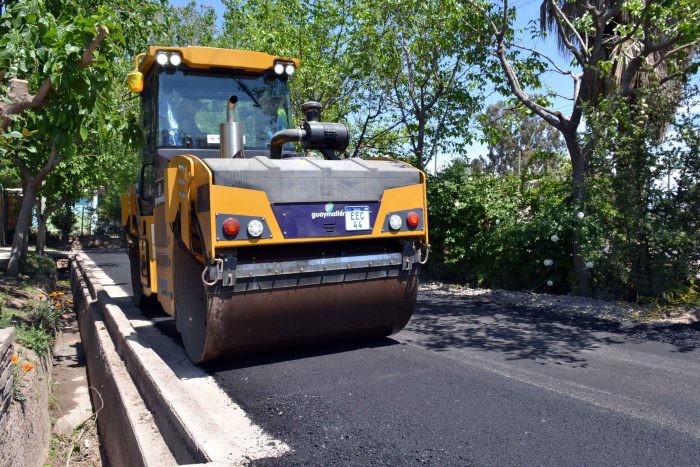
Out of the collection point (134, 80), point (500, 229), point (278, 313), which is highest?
point (134, 80)

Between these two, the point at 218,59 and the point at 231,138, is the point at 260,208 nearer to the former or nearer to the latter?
the point at 231,138

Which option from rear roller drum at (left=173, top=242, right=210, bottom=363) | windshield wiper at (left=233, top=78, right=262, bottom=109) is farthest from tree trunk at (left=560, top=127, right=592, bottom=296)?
rear roller drum at (left=173, top=242, right=210, bottom=363)

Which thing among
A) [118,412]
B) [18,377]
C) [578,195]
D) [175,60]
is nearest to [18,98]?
[175,60]

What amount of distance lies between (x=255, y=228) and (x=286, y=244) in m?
0.39

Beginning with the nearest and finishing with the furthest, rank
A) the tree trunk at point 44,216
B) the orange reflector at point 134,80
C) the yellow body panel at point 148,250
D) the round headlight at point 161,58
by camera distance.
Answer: the orange reflector at point 134,80 < the round headlight at point 161,58 < the yellow body panel at point 148,250 < the tree trunk at point 44,216

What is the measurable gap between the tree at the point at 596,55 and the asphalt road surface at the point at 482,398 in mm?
3089

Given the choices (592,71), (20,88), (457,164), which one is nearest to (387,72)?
(457,164)

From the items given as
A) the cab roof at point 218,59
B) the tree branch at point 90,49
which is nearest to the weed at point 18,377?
the tree branch at point 90,49

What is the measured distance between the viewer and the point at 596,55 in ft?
28.5

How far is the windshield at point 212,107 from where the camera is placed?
6.29 m

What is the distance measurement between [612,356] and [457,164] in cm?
658

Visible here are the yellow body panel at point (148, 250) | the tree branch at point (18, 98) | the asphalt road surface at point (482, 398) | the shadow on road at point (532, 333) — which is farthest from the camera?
the yellow body panel at point (148, 250)

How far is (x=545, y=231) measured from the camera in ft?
29.6

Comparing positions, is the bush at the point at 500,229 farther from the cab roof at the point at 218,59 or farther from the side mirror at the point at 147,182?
the side mirror at the point at 147,182
